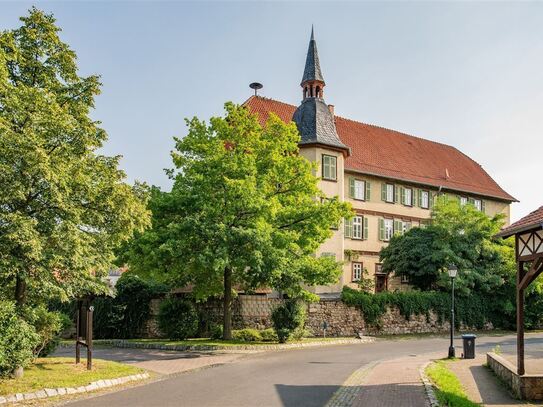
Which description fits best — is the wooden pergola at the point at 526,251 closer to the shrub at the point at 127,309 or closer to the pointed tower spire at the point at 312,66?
the shrub at the point at 127,309

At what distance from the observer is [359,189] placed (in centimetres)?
4150

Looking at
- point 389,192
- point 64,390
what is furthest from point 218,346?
point 389,192

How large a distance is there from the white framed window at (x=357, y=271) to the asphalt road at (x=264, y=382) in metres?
15.9

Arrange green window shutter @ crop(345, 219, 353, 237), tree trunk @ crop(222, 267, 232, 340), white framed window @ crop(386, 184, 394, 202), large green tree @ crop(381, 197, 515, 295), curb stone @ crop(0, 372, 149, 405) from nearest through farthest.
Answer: curb stone @ crop(0, 372, 149, 405), tree trunk @ crop(222, 267, 232, 340), large green tree @ crop(381, 197, 515, 295), green window shutter @ crop(345, 219, 353, 237), white framed window @ crop(386, 184, 394, 202)

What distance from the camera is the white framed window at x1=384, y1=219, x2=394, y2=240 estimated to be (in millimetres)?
42688

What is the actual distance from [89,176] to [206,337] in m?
14.9

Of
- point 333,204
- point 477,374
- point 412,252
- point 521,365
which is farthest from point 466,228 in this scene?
point 521,365

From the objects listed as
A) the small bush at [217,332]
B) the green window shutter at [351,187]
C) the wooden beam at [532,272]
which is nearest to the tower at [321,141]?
the green window shutter at [351,187]

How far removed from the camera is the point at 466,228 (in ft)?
119

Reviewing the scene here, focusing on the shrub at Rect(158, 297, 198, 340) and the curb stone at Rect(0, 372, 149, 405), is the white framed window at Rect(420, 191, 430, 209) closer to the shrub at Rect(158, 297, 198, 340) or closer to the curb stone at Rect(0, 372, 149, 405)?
the shrub at Rect(158, 297, 198, 340)

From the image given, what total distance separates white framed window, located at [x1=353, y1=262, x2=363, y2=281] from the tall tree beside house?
1408 centimetres

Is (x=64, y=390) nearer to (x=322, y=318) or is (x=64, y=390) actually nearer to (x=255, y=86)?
(x=322, y=318)

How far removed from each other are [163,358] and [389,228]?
25.3m

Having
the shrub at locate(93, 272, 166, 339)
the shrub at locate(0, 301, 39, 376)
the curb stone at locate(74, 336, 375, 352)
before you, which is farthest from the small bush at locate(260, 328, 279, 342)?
the shrub at locate(0, 301, 39, 376)
